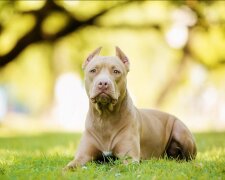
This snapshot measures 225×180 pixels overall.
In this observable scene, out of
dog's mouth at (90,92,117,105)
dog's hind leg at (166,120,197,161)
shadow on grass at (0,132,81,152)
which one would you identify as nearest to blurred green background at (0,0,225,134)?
shadow on grass at (0,132,81,152)

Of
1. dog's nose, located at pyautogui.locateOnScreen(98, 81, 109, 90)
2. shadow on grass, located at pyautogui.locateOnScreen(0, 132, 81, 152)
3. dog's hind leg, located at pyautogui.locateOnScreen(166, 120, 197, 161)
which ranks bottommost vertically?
shadow on grass, located at pyautogui.locateOnScreen(0, 132, 81, 152)

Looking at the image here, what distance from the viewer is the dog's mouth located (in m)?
6.66

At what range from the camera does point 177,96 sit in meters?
23.0

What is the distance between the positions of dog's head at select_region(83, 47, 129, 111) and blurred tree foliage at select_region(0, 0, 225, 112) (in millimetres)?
12258

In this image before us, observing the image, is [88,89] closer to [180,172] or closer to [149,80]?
[180,172]

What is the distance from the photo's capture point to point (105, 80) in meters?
6.62

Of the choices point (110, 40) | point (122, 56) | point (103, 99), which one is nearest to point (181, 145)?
point (122, 56)

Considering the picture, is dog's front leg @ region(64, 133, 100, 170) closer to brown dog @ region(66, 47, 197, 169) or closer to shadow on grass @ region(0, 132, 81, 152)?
brown dog @ region(66, 47, 197, 169)

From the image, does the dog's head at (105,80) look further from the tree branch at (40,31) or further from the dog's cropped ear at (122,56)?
the tree branch at (40,31)

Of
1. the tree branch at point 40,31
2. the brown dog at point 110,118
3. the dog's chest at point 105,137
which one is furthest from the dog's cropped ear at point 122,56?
the tree branch at point 40,31

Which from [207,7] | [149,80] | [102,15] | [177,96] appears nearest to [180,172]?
[207,7]

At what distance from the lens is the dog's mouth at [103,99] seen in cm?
666

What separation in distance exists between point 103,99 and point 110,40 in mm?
15635

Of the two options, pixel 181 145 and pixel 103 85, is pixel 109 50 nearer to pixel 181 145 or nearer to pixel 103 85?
pixel 181 145
